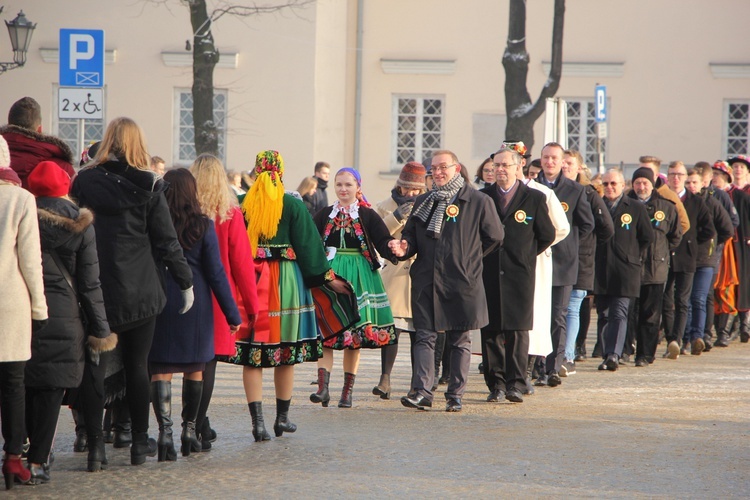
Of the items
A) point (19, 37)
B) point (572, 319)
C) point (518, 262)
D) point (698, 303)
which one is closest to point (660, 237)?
point (698, 303)

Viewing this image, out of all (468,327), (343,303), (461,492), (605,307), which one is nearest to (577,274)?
(605,307)

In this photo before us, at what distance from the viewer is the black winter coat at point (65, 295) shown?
22.3ft

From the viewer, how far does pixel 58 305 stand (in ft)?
22.5

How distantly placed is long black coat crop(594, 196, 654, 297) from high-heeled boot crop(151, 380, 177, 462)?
6.41m

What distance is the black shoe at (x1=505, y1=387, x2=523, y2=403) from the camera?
410 inches

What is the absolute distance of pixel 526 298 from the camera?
10547 millimetres

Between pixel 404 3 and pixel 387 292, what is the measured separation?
19193 millimetres

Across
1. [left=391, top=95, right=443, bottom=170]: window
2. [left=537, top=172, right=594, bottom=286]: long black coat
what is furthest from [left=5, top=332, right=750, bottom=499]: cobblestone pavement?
[left=391, top=95, right=443, bottom=170]: window

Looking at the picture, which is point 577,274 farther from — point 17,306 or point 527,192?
point 17,306

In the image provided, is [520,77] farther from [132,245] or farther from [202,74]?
[132,245]

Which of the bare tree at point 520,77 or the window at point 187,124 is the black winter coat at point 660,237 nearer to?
the bare tree at point 520,77

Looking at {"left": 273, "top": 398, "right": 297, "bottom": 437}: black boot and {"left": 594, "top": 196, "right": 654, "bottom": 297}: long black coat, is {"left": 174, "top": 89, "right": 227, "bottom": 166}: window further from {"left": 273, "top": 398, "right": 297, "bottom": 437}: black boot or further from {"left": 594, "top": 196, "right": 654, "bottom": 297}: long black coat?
{"left": 273, "top": 398, "right": 297, "bottom": 437}: black boot

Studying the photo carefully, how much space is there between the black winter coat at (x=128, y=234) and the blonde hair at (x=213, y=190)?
1.73 feet

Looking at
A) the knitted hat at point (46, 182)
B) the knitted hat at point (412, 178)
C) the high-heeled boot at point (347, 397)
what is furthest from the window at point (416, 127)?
the knitted hat at point (46, 182)
